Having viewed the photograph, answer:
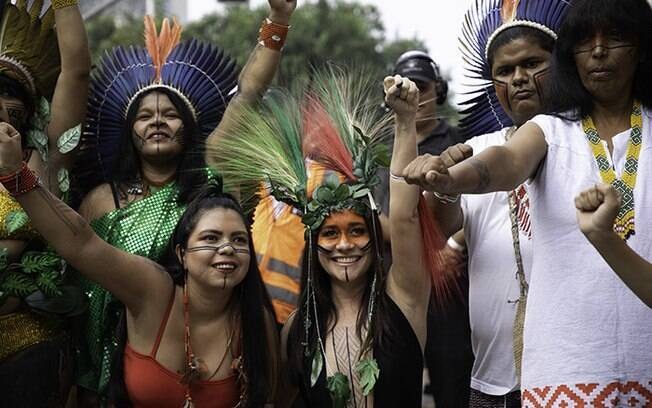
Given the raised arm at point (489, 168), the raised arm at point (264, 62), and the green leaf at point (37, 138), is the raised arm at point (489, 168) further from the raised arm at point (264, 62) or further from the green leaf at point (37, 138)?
the green leaf at point (37, 138)

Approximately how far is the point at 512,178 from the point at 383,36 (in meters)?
20.4

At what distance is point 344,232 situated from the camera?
159 inches

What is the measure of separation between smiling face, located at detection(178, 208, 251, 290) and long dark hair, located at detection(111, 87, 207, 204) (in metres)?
0.38

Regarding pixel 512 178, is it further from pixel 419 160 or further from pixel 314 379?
pixel 314 379

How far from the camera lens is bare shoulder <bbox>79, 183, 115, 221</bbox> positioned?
442cm

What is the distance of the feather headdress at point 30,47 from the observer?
4352mm

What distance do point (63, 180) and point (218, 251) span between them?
735 mm

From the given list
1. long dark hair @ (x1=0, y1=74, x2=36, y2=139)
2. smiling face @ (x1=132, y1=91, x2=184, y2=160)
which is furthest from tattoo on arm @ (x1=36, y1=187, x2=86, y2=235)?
smiling face @ (x1=132, y1=91, x2=184, y2=160)

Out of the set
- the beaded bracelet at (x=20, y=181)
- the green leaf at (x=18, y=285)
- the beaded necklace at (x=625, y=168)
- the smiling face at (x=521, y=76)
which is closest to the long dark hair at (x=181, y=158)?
the green leaf at (x=18, y=285)

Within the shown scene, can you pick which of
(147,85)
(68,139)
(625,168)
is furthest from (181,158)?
(625,168)

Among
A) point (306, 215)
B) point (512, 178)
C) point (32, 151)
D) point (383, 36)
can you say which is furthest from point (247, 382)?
point (383, 36)

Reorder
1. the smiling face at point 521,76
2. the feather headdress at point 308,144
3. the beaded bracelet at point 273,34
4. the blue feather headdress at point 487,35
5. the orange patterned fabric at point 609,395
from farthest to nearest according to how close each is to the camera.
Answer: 1. the beaded bracelet at point 273,34
2. the feather headdress at point 308,144
3. the blue feather headdress at point 487,35
4. the smiling face at point 521,76
5. the orange patterned fabric at point 609,395

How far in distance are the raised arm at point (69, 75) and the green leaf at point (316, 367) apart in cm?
125

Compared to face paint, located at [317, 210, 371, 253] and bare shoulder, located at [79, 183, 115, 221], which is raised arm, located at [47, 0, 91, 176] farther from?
face paint, located at [317, 210, 371, 253]
